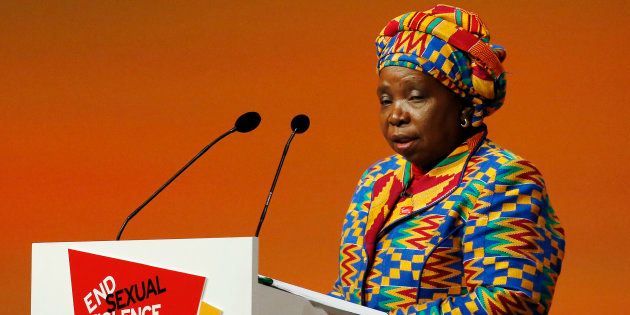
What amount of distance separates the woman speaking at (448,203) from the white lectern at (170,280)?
8.8 inches

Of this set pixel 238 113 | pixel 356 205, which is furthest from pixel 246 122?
pixel 238 113

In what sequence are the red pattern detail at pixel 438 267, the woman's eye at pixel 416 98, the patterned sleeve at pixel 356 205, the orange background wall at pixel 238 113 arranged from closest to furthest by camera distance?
1. the red pattern detail at pixel 438 267
2. the woman's eye at pixel 416 98
3. the patterned sleeve at pixel 356 205
4. the orange background wall at pixel 238 113

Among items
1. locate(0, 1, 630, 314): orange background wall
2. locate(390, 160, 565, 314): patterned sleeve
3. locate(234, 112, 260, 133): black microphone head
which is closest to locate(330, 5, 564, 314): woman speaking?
locate(390, 160, 565, 314): patterned sleeve

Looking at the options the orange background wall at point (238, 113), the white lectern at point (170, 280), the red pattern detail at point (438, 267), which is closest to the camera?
the white lectern at point (170, 280)

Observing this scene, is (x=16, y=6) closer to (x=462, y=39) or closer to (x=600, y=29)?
(x=600, y=29)

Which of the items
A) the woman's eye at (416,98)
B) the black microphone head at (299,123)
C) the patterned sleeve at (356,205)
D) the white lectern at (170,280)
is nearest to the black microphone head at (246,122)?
the black microphone head at (299,123)

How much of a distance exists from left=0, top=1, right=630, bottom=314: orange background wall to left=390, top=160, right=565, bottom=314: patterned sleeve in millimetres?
1382

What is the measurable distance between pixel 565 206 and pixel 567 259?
183 millimetres

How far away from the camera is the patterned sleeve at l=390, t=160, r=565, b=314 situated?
6.54 feet

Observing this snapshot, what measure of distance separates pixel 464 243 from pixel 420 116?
305 millimetres

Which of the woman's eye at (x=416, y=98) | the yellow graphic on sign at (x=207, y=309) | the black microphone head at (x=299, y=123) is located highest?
the black microphone head at (x=299, y=123)

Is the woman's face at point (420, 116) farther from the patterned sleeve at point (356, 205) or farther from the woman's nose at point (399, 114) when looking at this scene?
the patterned sleeve at point (356, 205)

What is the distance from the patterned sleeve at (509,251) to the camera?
1.99 meters

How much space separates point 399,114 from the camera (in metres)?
2.21
